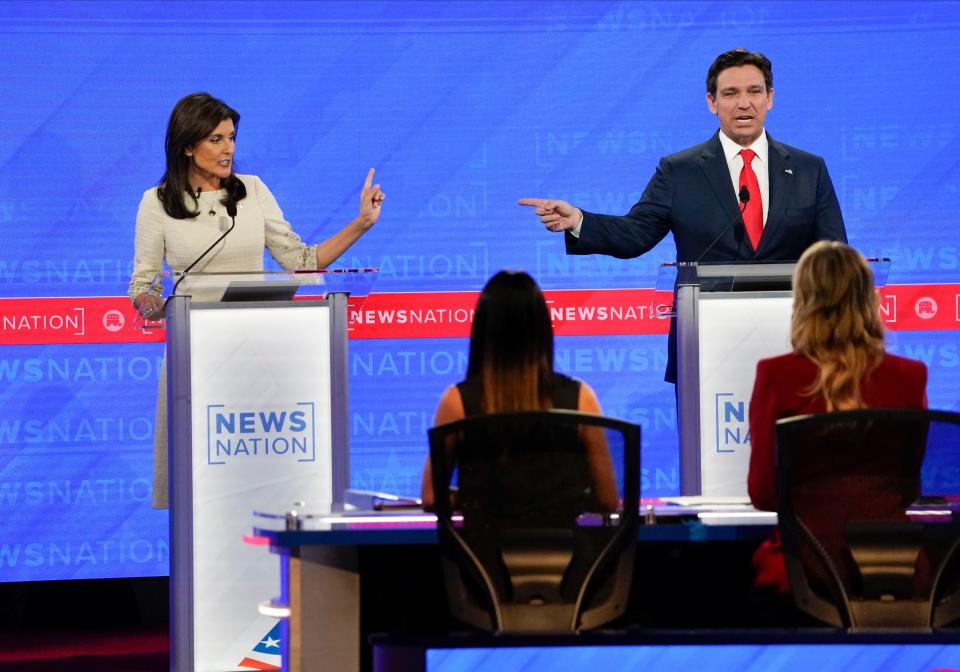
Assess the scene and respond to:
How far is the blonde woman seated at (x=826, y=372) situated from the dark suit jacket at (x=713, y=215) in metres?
1.66

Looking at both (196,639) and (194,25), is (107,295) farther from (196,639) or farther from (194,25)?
(196,639)

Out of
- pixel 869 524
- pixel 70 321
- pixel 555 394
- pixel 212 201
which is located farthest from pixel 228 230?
pixel 869 524

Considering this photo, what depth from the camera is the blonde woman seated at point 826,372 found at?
259cm

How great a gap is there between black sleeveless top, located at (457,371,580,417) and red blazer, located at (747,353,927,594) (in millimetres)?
352

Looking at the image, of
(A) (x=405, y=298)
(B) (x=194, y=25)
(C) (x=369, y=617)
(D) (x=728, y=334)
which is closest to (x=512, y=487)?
(C) (x=369, y=617)

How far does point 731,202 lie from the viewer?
4512mm

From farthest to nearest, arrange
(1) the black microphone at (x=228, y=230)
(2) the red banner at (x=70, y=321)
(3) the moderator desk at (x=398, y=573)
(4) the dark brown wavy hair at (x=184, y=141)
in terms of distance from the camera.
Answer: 1. (2) the red banner at (x=70, y=321)
2. (4) the dark brown wavy hair at (x=184, y=141)
3. (1) the black microphone at (x=228, y=230)
4. (3) the moderator desk at (x=398, y=573)

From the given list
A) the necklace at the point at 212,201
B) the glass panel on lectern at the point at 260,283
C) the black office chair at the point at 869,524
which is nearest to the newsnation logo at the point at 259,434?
the glass panel on lectern at the point at 260,283

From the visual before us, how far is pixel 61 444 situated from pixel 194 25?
1.87 meters

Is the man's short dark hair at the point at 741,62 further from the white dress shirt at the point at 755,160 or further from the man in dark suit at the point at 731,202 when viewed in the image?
the white dress shirt at the point at 755,160

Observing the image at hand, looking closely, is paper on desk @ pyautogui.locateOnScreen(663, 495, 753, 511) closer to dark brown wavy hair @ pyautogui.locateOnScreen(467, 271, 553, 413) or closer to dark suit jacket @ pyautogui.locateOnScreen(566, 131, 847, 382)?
dark brown wavy hair @ pyautogui.locateOnScreen(467, 271, 553, 413)

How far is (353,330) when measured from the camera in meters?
6.12

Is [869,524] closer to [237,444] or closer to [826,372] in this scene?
[826,372]

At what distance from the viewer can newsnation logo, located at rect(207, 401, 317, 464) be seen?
3.97m
